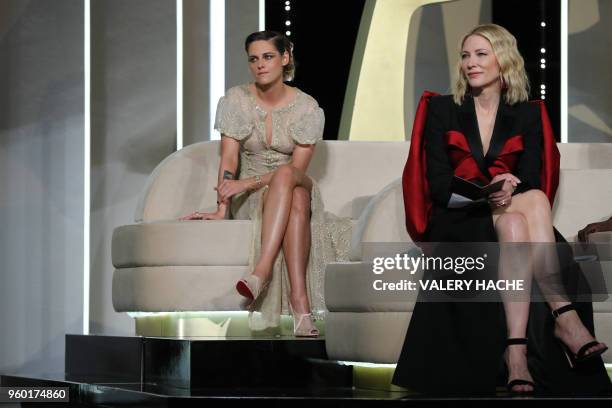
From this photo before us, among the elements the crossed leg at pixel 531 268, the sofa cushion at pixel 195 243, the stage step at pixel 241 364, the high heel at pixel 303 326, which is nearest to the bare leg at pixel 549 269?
the crossed leg at pixel 531 268

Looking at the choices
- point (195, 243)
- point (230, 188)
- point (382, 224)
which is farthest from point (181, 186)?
point (382, 224)

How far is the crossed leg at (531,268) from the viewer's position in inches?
124

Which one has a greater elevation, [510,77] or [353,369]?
[510,77]

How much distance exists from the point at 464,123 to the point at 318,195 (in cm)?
104

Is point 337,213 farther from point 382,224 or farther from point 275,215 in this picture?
point 382,224

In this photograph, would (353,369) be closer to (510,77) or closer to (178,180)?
(510,77)

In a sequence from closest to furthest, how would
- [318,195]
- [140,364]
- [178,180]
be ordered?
[140,364] < [318,195] < [178,180]

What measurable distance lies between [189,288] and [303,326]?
0.49 metres

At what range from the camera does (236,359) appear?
143 inches

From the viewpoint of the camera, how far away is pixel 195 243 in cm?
432

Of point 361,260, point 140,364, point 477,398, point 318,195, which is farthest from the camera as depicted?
point 318,195

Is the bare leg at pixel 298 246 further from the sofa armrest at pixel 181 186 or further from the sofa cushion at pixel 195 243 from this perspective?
the sofa armrest at pixel 181 186

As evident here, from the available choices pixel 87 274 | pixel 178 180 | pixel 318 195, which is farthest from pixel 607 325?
pixel 87 274

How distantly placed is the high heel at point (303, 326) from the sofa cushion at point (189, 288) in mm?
252
